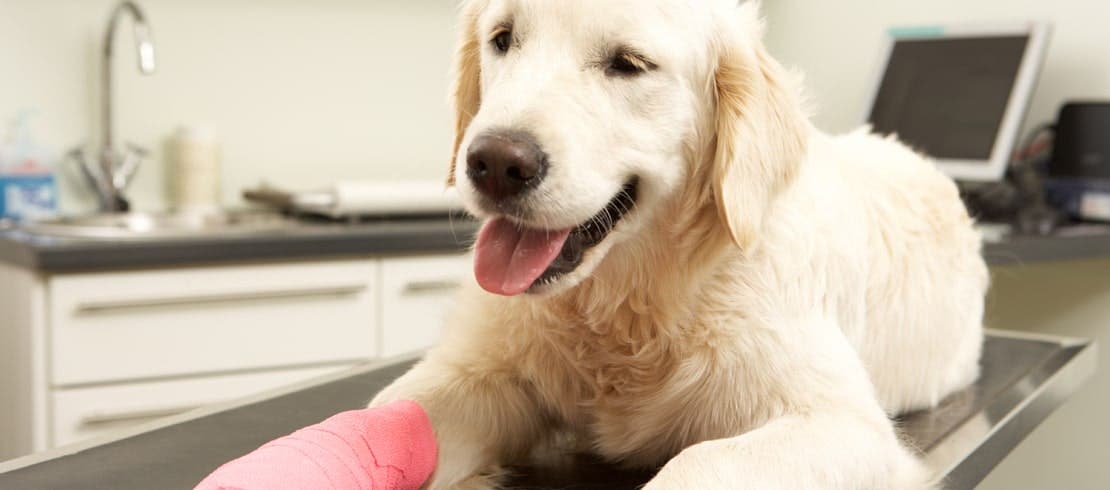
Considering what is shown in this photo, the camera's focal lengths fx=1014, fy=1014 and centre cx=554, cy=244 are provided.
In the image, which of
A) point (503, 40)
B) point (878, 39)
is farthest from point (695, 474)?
point (878, 39)

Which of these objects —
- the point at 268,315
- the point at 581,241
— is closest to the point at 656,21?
the point at 581,241

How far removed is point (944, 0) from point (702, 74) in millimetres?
2410

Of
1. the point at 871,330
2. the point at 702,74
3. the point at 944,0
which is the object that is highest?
the point at 944,0

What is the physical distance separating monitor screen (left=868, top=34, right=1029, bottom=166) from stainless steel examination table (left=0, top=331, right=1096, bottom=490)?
4.34ft

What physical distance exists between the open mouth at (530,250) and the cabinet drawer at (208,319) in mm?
1519

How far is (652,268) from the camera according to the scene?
115 cm

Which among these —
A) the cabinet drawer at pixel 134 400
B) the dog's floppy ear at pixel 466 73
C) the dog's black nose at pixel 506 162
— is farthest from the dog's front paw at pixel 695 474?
the cabinet drawer at pixel 134 400

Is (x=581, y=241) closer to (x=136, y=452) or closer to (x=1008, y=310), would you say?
(x=136, y=452)

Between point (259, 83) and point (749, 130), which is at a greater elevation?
point (259, 83)

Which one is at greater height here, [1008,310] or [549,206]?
[549,206]

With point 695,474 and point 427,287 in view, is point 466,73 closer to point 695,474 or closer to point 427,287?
point 695,474

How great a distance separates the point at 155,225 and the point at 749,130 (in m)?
2.29

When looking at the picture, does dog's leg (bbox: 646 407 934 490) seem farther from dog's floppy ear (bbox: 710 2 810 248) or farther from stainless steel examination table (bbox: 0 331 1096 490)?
dog's floppy ear (bbox: 710 2 810 248)

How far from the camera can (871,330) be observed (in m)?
1.37
